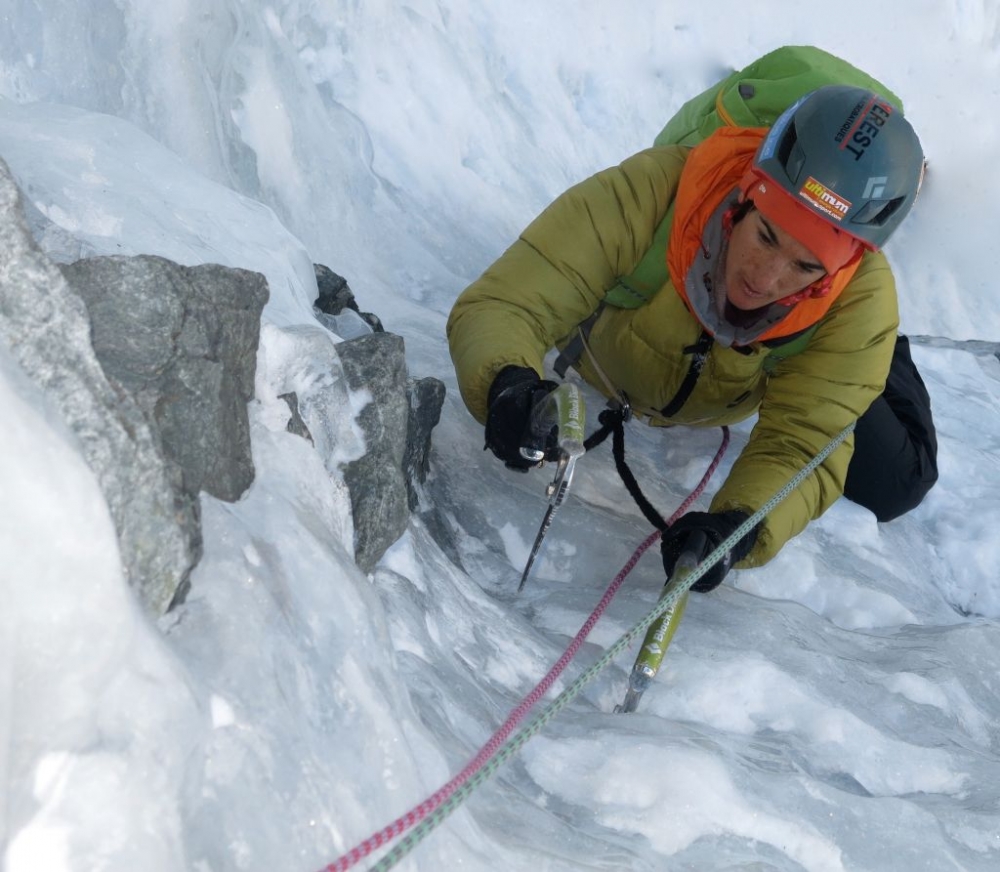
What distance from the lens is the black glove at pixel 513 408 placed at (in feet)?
7.29

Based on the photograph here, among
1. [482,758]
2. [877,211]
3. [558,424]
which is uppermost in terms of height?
[877,211]

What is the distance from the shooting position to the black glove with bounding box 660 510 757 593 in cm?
224

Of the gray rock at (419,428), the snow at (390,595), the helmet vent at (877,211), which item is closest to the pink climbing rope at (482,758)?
the snow at (390,595)

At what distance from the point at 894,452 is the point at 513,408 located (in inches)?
65.0

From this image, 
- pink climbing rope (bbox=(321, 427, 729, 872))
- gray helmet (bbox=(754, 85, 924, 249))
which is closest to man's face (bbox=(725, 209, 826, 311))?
gray helmet (bbox=(754, 85, 924, 249))

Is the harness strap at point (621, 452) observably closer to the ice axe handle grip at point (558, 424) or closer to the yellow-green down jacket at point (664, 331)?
the yellow-green down jacket at point (664, 331)

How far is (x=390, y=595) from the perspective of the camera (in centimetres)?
189

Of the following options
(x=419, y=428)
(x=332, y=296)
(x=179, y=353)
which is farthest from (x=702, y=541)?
(x=332, y=296)

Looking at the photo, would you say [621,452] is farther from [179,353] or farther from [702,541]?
[179,353]

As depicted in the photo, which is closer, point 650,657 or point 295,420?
point 295,420

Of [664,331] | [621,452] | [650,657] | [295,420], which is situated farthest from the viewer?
[621,452]

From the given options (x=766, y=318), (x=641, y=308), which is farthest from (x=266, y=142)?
(x=766, y=318)

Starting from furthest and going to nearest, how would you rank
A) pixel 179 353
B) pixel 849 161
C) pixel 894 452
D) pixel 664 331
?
pixel 894 452, pixel 664 331, pixel 849 161, pixel 179 353

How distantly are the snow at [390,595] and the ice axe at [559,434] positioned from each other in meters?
0.30
